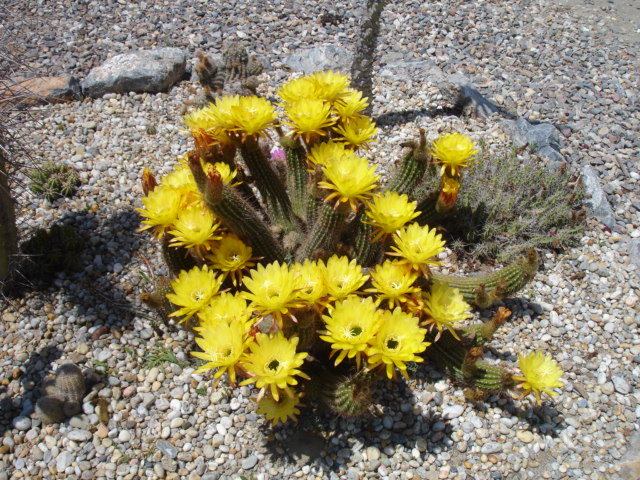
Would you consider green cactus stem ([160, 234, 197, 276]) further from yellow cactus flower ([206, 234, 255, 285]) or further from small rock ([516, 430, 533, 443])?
small rock ([516, 430, 533, 443])

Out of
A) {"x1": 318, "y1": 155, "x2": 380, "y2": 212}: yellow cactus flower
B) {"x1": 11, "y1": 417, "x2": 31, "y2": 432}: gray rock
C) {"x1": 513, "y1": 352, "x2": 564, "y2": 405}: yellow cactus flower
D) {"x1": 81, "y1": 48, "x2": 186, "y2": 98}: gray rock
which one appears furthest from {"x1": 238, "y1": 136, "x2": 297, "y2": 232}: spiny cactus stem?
{"x1": 81, "y1": 48, "x2": 186, "y2": 98}: gray rock

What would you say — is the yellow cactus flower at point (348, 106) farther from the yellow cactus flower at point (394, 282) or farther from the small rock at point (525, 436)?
the small rock at point (525, 436)

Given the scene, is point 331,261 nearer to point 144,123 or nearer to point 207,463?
point 207,463

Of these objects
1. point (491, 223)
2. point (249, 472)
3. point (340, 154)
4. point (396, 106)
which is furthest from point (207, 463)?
point (396, 106)

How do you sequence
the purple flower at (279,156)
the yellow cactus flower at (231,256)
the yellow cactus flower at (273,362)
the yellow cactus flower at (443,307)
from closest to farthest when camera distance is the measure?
the yellow cactus flower at (273,362) < the yellow cactus flower at (443,307) < the yellow cactus flower at (231,256) < the purple flower at (279,156)

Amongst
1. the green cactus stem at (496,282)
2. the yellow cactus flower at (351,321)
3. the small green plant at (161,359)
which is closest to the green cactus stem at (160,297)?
the small green plant at (161,359)

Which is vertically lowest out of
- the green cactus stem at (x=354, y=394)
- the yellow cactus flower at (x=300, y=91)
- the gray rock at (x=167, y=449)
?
the gray rock at (x=167, y=449)
